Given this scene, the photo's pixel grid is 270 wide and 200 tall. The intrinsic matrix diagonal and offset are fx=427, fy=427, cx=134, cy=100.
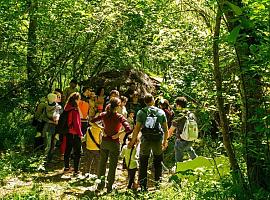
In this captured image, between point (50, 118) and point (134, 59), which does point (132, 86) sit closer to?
point (134, 59)

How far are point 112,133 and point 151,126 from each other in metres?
0.72

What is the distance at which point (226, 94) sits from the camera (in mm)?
5211

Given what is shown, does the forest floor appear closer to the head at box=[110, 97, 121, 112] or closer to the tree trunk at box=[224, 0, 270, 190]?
the head at box=[110, 97, 121, 112]

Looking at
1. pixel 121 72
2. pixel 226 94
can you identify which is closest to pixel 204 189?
pixel 226 94

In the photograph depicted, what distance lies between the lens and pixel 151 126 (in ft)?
23.9

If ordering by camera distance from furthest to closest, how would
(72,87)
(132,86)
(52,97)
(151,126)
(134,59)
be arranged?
1. (134,59)
2. (132,86)
3. (72,87)
4. (52,97)
5. (151,126)

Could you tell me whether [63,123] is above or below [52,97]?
below

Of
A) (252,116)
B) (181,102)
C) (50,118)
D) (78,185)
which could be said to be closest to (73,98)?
(50,118)

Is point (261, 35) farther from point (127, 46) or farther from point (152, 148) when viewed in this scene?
point (127, 46)

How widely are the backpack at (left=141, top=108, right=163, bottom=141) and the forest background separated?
2.24ft

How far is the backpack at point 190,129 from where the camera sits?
26.3ft

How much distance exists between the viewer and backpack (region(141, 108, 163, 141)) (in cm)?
730

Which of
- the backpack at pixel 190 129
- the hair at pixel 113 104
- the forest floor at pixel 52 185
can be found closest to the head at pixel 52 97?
the forest floor at pixel 52 185

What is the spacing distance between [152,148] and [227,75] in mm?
2425
